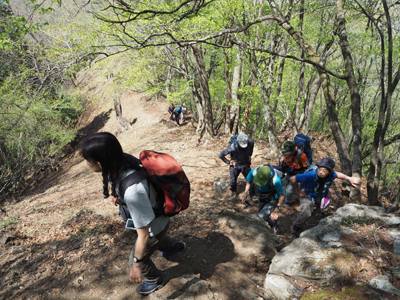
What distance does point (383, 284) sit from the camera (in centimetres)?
235

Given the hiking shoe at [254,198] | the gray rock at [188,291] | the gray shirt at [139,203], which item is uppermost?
the gray shirt at [139,203]

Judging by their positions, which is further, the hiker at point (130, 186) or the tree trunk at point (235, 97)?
the tree trunk at point (235, 97)

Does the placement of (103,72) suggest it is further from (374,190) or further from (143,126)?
(374,190)

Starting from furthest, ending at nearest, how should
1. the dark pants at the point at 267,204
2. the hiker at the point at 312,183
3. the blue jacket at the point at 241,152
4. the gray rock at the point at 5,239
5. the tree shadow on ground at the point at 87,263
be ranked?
the blue jacket at the point at 241,152 → the dark pants at the point at 267,204 → the gray rock at the point at 5,239 → the hiker at the point at 312,183 → the tree shadow on ground at the point at 87,263

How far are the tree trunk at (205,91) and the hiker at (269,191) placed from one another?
22.5ft

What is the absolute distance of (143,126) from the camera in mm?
20734

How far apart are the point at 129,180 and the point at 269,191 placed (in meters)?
3.17

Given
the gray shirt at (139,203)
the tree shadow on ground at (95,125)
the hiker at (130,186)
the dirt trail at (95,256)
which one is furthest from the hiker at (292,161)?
the tree shadow on ground at (95,125)

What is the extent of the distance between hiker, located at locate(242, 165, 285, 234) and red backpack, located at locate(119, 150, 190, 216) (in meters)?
2.21

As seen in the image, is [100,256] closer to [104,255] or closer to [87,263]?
[104,255]

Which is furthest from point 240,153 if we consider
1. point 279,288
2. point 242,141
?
point 279,288

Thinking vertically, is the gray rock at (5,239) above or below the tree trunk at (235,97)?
below

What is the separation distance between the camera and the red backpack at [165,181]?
2.13 meters

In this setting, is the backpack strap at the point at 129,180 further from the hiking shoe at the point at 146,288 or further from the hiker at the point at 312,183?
the hiker at the point at 312,183
